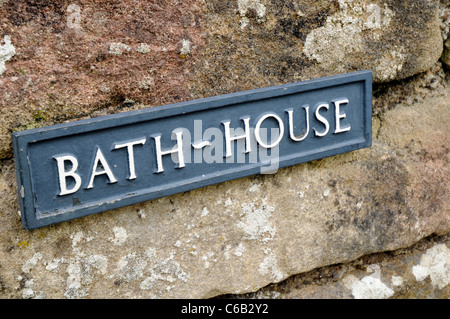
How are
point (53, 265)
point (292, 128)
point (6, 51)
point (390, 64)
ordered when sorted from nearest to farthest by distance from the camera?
point (6, 51), point (53, 265), point (292, 128), point (390, 64)

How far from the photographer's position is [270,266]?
3.58ft

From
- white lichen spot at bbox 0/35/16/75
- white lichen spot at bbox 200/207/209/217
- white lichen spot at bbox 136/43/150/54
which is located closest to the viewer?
white lichen spot at bbox 0/35/16/75

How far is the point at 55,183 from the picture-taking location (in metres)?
0.83

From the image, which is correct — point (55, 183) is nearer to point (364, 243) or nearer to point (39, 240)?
point (39, 240)

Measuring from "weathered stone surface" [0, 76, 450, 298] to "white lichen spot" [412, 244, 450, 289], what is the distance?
0.07 m

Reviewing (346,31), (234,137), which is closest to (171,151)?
(234,137)

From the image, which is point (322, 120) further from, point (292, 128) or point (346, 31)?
point (346, 31)

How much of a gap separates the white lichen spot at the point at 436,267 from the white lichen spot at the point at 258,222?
47 cm

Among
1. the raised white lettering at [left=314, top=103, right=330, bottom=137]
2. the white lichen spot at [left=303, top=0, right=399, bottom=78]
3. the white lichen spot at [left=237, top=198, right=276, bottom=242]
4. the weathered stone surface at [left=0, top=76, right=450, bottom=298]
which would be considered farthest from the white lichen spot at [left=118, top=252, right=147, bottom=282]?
the white lichen spot at [left=303, top=0, right=399, bottom=78]

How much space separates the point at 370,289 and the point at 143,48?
82 cm

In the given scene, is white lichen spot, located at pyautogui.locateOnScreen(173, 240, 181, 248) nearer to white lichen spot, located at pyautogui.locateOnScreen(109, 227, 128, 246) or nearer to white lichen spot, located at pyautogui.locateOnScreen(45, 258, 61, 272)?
white lichen spot, located at pyautogui.locateOnScreen(109, 227, 128, 246)

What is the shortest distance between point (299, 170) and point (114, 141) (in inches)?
17.1

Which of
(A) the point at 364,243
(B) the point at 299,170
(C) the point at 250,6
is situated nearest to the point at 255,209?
(B) the point at 299,170

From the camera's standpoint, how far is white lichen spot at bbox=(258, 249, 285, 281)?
1082 millimetres
